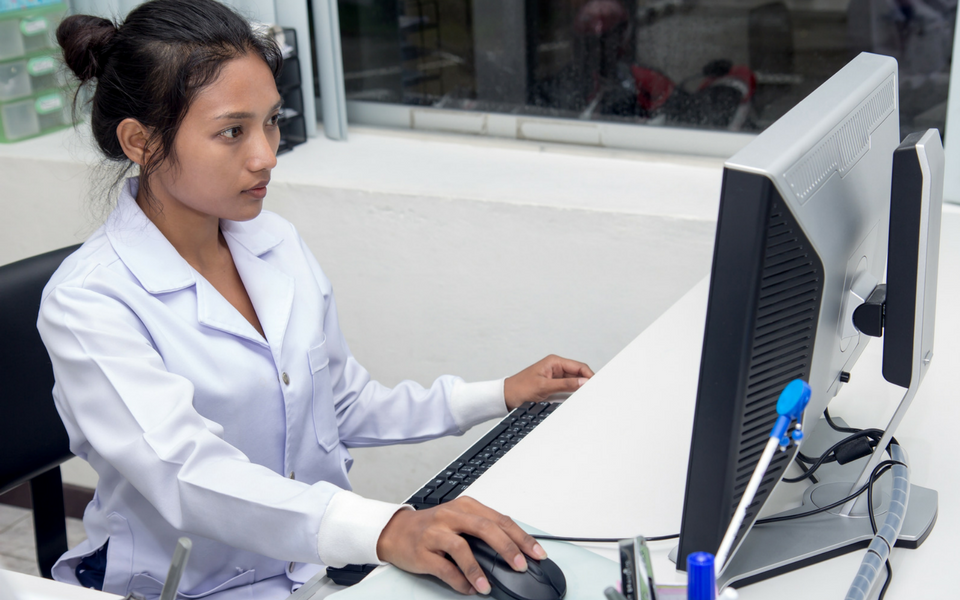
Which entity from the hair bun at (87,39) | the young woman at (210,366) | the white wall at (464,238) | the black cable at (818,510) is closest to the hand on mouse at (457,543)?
the young woman at (210,366)

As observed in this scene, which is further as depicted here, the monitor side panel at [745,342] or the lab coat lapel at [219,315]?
the lab coat lapel at [219,315]

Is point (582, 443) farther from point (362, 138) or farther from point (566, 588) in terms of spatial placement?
point (362, 138)

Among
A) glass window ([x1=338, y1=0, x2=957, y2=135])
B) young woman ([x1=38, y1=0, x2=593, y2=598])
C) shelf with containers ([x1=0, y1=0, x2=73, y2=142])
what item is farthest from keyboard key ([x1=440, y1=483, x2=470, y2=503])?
shelf with containers ([x1=0, y1=0, x2=73, y2=142])

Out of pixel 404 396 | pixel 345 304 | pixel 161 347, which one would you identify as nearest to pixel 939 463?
pixel 404 396

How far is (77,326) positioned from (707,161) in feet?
4.45

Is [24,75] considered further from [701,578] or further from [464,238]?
[701,578]

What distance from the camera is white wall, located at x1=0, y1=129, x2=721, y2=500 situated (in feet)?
5.48

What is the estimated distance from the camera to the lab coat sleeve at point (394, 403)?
3.97ft

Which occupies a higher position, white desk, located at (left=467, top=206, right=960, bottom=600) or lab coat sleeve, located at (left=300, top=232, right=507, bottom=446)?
white desk, located at (left=467, top=206, right=960, bottom=600)

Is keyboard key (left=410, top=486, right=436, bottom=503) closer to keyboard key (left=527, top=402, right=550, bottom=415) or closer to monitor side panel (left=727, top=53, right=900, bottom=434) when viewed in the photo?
keyboard key (left=527, top=402, right=550, bottom=415)

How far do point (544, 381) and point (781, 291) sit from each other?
579mm

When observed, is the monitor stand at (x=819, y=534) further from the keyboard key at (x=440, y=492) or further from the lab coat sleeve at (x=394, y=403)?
the lab coat sleeve at (x=394, y=403)

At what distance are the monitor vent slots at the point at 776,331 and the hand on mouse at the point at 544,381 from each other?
0.49 meters

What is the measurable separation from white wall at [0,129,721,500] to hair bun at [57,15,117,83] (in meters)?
0.77
